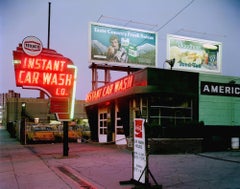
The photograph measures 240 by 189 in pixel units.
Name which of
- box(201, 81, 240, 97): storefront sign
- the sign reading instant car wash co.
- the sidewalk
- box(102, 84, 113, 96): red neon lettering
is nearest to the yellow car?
box(102, 84, 113, 96): red neon lettering

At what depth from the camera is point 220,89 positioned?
19.1m

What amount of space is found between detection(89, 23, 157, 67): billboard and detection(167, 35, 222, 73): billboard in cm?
197

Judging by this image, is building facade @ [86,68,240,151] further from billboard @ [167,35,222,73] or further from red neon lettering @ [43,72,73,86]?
billboard @ [167,35,222,73]

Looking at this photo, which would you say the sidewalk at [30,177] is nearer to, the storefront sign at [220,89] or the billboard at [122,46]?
the storefront sign at [220,89]

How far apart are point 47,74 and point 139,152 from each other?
9299mm

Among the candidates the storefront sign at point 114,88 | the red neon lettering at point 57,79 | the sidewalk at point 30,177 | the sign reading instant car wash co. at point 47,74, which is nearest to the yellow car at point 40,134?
the storefront sign at point 114,88

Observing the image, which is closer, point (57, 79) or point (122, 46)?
point (57, 79)

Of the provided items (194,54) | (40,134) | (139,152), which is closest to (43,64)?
(139,152)

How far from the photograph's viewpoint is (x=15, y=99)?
69.1 metres

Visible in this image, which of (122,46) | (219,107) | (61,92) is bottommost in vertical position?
(219,107)

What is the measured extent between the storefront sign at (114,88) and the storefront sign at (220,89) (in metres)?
4.54

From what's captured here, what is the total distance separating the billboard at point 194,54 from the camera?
3158 centimetres

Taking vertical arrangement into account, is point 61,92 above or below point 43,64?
below

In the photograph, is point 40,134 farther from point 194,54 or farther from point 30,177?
point 194,54
